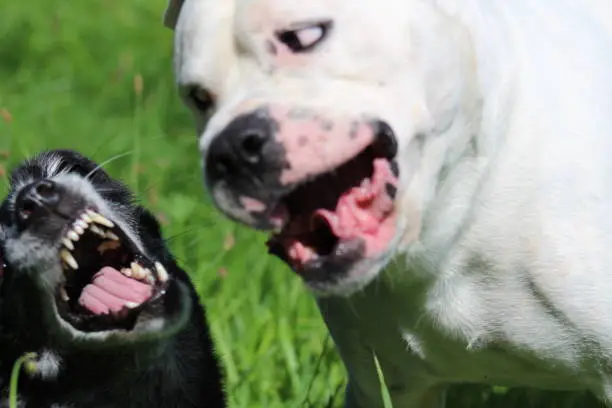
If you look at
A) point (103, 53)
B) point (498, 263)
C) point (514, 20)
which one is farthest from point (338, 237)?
point (103, 53)

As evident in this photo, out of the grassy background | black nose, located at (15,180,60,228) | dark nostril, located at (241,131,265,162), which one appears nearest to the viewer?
dark nostril, located at (241,131,265,162)

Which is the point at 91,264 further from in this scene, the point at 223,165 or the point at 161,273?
the point at 223,165

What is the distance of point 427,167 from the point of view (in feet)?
8.59

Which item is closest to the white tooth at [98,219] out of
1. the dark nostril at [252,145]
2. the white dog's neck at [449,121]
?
the dark nostril at [252,145]

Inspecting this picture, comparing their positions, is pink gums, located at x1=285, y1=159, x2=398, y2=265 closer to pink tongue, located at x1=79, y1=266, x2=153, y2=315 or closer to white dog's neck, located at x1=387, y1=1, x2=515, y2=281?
white dog's neck, located at x1=387, y1=1, x2=515, y2=281

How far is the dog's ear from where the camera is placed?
2.91 m

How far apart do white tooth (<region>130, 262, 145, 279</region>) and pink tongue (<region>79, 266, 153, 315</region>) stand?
0.01m

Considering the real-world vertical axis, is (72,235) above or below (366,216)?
below

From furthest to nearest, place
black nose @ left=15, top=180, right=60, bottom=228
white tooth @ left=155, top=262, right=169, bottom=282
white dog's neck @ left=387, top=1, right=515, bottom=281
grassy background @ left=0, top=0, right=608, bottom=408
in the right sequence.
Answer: grassy background @ left=0, top=0, right=608, bottom=408 < white tooth @ left=155, top=262, right=169, bottom=282 < black nose @ left=15, top=180, right=60, bottom=228 < white dog's neck @ left=387, top=1, right=515, bottom=281

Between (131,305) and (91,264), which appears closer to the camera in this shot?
(131,305)

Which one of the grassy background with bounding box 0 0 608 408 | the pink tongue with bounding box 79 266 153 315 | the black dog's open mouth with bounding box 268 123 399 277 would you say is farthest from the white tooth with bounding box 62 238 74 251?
the black dog's open mouth with bounding box 268 123 399 277

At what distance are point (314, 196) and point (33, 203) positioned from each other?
0.55 meters

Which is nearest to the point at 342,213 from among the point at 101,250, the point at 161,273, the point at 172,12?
the point at 161,273

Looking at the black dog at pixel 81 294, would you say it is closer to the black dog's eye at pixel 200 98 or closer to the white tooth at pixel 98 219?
the white tooth at pixel 98 219
